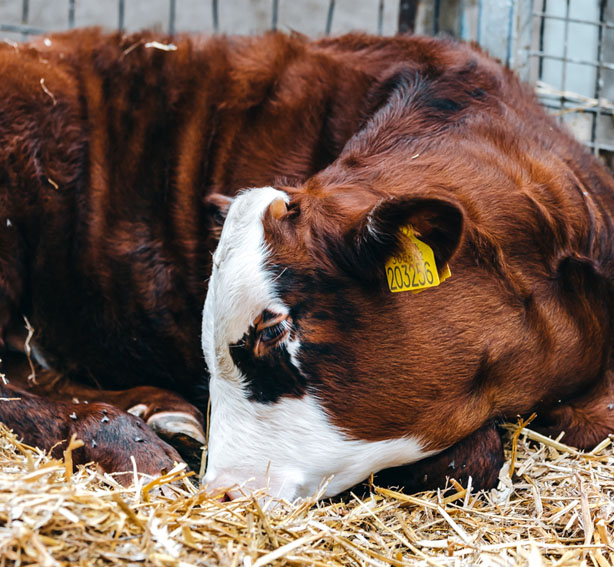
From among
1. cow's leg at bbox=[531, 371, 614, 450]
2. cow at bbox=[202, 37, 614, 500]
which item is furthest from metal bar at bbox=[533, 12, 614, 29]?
cow's leg at bbox=[531, 371, 614, 450]

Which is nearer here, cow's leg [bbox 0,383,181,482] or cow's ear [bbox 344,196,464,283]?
cow's ear [bbox 344,196,464,283]

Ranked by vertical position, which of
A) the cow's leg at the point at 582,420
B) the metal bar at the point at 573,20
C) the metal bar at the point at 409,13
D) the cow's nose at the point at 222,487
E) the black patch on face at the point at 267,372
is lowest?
the cow's nose at the point at 222,487

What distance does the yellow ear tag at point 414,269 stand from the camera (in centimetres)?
232

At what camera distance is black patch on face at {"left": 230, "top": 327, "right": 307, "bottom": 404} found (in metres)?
2.46

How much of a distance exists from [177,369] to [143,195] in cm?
75

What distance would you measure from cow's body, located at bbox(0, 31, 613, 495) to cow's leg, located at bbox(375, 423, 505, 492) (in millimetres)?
74

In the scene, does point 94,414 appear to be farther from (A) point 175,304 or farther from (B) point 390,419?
(B) point 390,419

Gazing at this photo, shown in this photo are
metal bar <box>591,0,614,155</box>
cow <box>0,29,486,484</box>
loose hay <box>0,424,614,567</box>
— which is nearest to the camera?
loose hay <box>0,424,614,567</box>

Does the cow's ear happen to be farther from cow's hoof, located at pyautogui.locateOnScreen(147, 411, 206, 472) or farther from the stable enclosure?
cow's hoof, located at pyautogui.locateOnScreen(147, 411, 206, 472)

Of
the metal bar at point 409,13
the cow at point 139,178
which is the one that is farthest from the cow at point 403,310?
the metal bar at point 409,13

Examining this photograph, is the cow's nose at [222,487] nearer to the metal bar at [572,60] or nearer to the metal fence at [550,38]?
the metal fence at [550,38]

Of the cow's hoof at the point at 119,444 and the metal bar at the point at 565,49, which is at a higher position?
the metal bar at the point at 565,49

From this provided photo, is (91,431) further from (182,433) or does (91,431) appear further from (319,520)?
(319,520)

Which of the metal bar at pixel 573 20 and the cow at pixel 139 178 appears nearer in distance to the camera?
the cow at pixel 139 178
